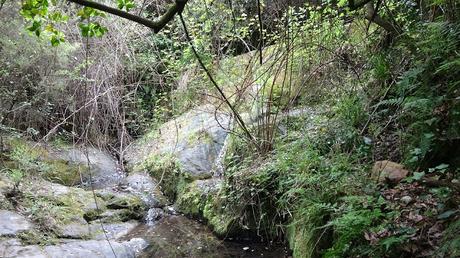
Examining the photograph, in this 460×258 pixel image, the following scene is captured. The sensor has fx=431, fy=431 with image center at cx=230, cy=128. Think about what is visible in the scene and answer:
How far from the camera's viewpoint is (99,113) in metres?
7.66

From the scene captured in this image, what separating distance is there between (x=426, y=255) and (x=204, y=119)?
194 inches

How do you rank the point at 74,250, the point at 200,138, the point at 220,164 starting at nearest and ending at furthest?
1. the point at 74,250
2. the point at 220,164
3. the point at 200,138

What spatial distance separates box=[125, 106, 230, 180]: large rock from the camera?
6.24 metres

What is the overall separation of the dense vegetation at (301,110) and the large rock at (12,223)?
64cm

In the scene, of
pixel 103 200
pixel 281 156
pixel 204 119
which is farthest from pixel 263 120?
pixel 103 200

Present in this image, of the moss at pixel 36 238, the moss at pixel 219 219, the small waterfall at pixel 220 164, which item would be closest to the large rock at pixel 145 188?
the small waterfall at pixel 220 164

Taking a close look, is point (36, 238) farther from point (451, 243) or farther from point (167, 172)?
point (451, 243)

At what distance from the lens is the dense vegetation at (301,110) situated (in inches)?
105

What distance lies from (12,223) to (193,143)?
2.81m

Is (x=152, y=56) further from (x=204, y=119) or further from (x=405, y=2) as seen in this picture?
(x=405, y=2)

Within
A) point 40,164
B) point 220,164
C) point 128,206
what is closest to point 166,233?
point 128,206

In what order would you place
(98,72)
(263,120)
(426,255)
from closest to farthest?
(426,255), (263,120), (98,72)

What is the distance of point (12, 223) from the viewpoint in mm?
4602

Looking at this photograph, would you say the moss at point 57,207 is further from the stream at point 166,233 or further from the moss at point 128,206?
the stream at point 166,233
